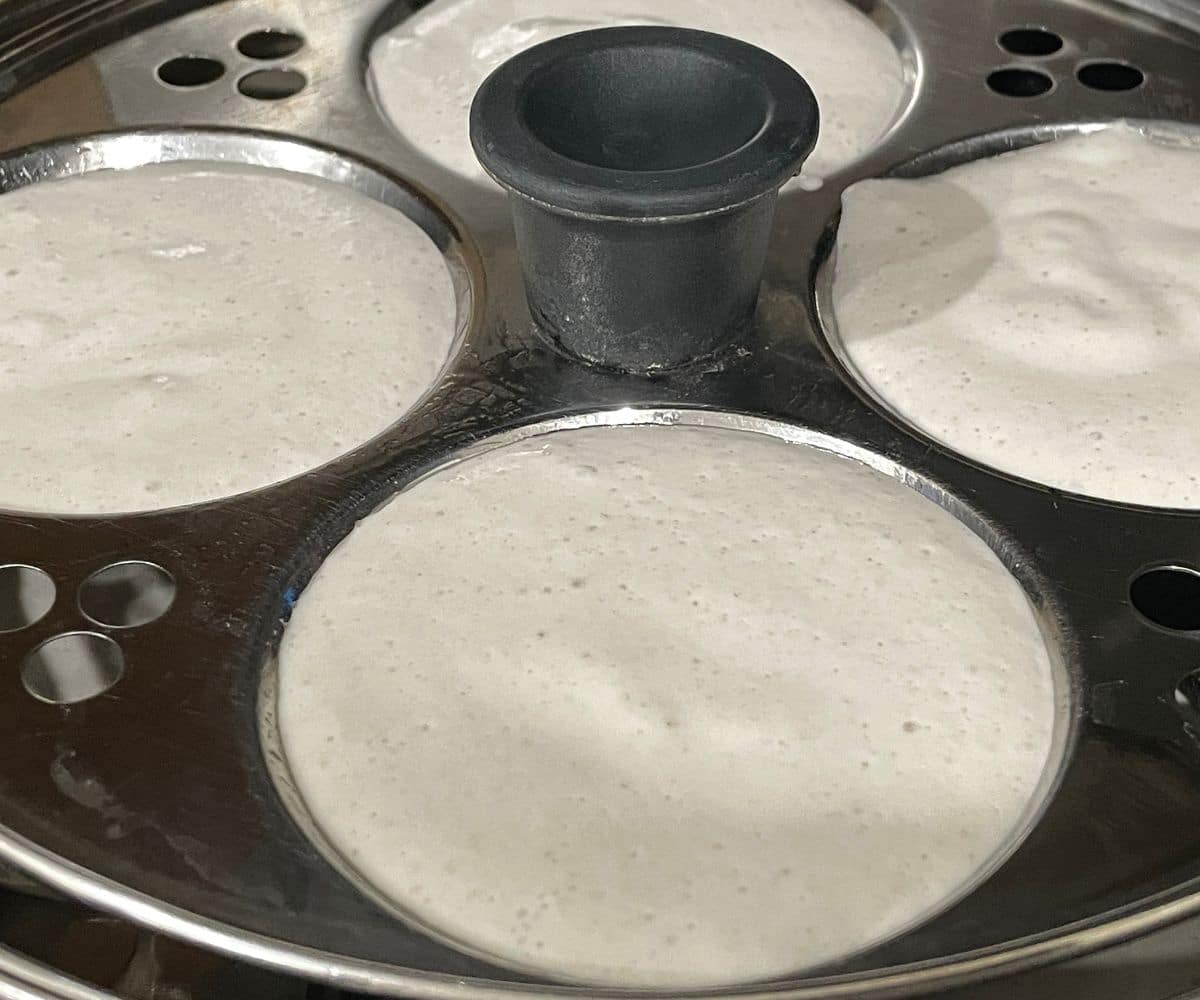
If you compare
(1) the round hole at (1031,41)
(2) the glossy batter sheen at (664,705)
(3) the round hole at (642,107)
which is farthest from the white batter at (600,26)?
(2) the glossy batter sheen at (664,705)

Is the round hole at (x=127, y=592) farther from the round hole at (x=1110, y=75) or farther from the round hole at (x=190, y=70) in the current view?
the round hole at (x=1110, y=75)

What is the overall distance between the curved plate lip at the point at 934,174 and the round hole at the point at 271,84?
645mm

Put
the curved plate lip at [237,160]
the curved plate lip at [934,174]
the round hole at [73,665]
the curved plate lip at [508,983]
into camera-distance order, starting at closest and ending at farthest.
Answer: the curved plate lip at [508,983]
the round hole at [73,665]
the curved plate lip at [934,174]
the curved plate lip at [237,160]

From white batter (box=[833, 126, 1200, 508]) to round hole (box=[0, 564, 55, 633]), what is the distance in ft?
2.38

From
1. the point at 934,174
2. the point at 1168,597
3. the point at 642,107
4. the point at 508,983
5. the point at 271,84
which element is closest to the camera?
the point at 508,983

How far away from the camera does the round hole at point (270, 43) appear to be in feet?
5.70

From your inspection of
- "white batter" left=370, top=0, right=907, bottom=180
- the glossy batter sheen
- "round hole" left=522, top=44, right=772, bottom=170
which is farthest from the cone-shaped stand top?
"white batter" left=370, top=0, right=907, bottom=180

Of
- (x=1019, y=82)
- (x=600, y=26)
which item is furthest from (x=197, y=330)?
(x=1019, y=82)

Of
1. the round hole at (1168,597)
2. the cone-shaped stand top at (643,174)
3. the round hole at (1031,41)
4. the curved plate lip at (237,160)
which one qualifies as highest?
the cone-shaped stand top at (643,174)

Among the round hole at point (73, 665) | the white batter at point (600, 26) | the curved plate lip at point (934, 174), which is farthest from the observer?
the white batter at point (600, 26)

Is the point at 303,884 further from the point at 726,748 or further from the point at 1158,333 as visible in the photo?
the point at 1158,333

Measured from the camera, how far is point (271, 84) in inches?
65.9

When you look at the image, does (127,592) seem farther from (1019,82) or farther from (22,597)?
(1019,82)

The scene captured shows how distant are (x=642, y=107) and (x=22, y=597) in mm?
677
